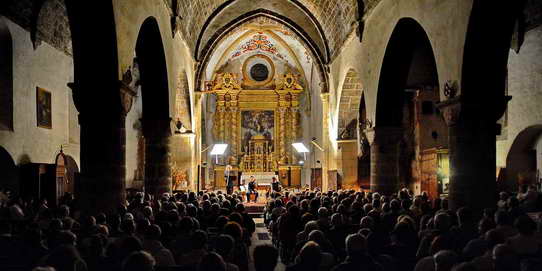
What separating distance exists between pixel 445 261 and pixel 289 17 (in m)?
20.7

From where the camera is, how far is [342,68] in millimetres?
21016

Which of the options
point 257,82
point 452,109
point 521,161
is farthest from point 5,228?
point 257,82

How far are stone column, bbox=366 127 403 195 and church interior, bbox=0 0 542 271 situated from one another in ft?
0.15

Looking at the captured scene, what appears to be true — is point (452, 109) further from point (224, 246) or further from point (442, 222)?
point (224, 246)

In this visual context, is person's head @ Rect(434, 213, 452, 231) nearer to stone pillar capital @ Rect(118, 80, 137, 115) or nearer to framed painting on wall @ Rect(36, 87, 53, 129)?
stone pillar capital @ Rect(118, 80, 137, 115)

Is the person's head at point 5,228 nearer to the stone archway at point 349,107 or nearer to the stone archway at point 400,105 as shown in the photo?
the stone archway at point 400,105

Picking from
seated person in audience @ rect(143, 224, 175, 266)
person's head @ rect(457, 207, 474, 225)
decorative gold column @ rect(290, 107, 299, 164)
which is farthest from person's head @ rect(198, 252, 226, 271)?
decorative gold column @ rect(290, 107, 299, 164)

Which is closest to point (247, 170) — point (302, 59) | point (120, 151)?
point (302, 59)

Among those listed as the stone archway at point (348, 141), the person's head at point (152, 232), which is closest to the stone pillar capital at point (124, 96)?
the person's head at point (152, 232)

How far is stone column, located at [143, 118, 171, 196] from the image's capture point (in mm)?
15898

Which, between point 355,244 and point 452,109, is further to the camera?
point 452,109

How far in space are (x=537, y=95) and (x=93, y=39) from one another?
39.1 ft

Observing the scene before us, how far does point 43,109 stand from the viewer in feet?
49.8

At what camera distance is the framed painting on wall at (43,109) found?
14.9 metres
